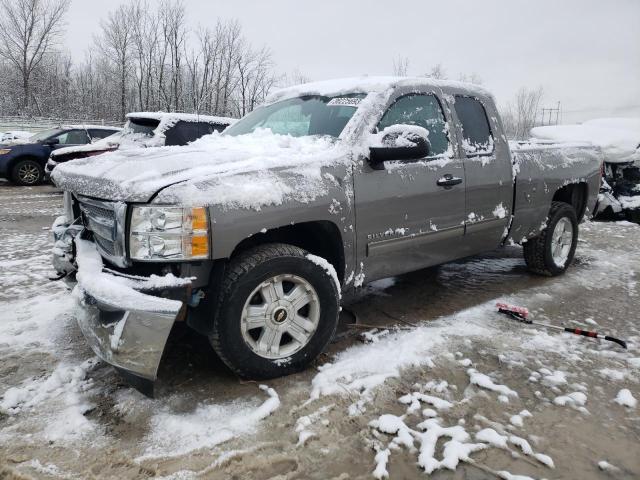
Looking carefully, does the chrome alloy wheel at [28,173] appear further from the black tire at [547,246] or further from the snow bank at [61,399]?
the black tire at [547,246]

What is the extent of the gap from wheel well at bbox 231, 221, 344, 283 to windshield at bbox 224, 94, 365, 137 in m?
0.69

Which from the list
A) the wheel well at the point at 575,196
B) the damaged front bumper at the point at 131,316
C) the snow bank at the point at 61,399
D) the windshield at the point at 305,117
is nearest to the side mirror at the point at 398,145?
the windshield at the point at 305,117

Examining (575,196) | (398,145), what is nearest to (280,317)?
(398,145)

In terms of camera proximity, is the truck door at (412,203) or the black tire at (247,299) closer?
the black tire at (247,299)

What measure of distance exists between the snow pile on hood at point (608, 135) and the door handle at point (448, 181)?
529 centimetres

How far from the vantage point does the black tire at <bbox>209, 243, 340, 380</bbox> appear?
2635 mm

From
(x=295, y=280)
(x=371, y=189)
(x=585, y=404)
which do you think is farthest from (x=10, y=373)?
(x=585, y=404)

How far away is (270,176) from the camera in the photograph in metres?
2.75

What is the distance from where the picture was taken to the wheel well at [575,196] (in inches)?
210

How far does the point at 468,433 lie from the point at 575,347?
1.47 meters

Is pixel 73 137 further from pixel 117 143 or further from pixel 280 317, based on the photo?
pixel 280 317

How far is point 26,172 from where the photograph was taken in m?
12.5

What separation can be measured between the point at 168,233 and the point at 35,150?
39.8ft

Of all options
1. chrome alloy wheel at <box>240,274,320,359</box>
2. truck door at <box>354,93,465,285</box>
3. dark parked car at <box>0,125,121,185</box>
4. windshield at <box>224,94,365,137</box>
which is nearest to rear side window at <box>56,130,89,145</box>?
dark parked car at <box>0,125,121,185</box>
